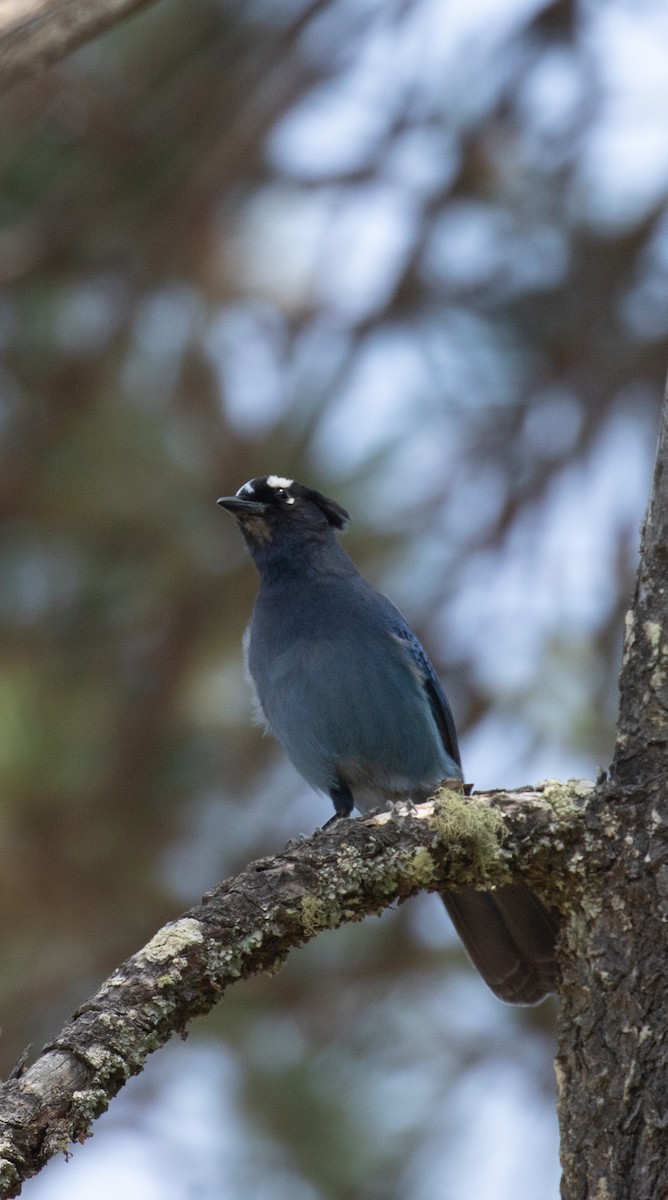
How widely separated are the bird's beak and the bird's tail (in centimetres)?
193

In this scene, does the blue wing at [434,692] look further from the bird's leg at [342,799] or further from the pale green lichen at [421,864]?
the pale green lichen at [421,864]

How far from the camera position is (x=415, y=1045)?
6551mm

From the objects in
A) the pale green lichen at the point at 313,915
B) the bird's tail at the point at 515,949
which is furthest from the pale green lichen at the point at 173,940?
the bird's tail at the point at 515,949

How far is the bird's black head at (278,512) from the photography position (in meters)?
5.45

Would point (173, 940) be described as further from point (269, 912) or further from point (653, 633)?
point (653, 633)

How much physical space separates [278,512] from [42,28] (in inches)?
86.3

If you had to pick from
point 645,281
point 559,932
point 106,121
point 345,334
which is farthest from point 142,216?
point 559,932

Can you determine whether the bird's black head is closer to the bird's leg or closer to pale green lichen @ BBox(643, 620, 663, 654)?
the bird's leg

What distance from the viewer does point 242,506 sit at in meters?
5.43

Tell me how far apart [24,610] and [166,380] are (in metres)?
1.17

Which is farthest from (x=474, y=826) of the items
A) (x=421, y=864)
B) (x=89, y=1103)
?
(x=89, y=1103)

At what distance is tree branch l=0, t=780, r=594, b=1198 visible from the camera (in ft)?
8.00

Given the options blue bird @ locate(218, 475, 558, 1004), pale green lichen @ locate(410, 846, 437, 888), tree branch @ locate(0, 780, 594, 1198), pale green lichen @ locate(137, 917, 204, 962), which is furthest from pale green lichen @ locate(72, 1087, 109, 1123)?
blue bird @ locate(218, 475, 558, 1004)

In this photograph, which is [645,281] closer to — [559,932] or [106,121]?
[106,121]
